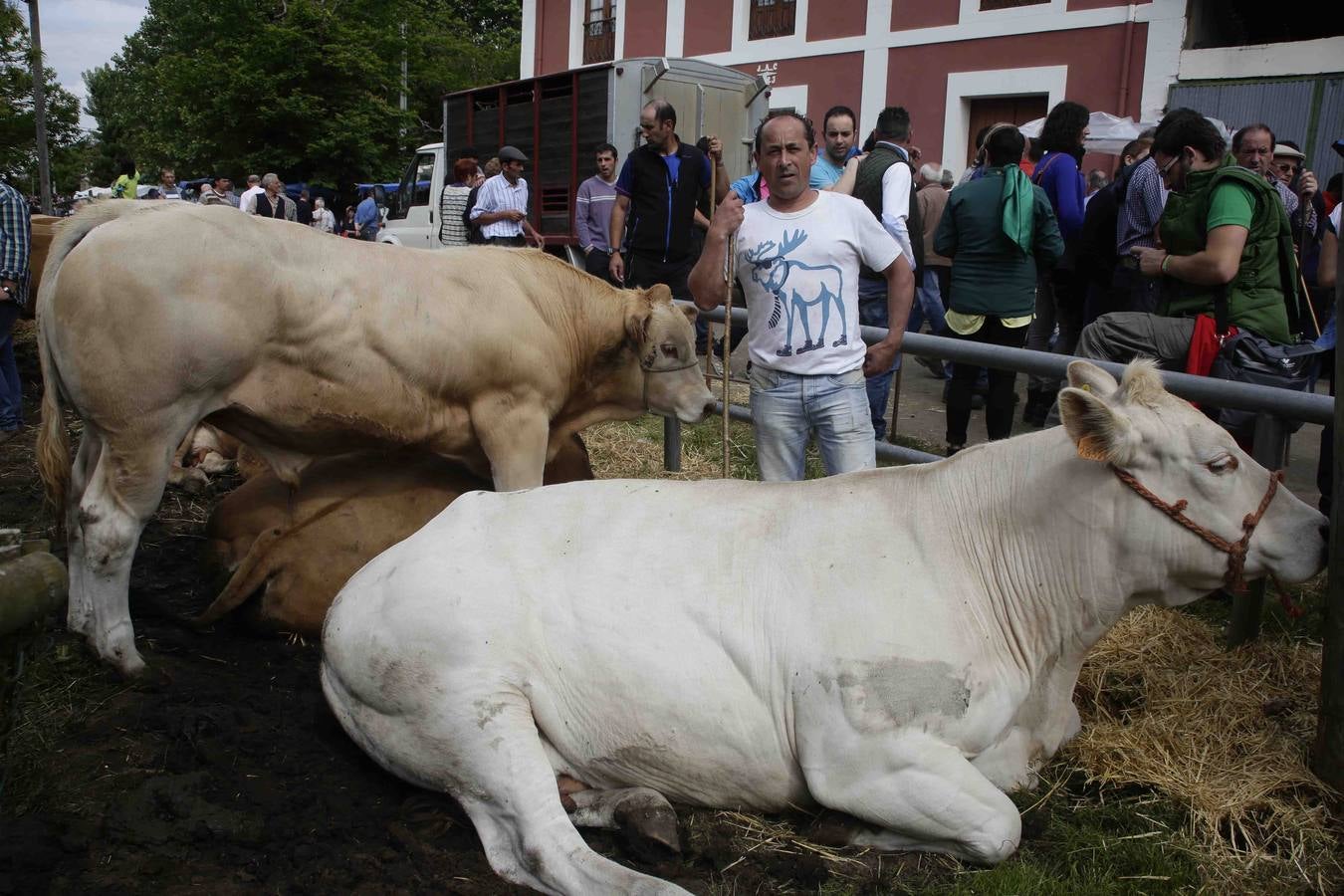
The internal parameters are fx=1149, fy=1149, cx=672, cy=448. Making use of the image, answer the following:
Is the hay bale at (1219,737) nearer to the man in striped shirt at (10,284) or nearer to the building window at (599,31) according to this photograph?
the man in striped shirt at (10,284)

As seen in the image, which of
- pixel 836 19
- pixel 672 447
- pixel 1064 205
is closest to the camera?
pixel 672 447

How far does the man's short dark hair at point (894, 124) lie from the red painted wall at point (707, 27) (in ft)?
58.0

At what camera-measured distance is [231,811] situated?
3246mm

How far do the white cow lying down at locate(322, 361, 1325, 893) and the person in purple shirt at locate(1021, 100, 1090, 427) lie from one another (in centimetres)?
516

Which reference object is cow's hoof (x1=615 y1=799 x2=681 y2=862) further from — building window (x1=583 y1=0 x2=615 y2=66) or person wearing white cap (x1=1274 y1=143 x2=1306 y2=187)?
building window (x1=583 y1=0 x2=615 y2=66)

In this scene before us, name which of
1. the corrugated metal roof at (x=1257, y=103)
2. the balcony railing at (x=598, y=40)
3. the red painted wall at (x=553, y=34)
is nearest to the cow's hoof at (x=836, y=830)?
the corrugated metal roof at (x=1257, y=103)

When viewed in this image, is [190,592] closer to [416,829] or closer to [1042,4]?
[416,829]

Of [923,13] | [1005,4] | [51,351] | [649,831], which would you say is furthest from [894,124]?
[923,13]

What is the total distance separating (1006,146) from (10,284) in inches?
255

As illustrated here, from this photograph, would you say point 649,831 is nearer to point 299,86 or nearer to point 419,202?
point 419,202

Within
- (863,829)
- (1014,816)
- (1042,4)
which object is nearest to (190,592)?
(863,829)

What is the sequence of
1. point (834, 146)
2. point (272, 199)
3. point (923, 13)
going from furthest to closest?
1. point (923, 13)
2. point (272, 199)
3. point (834, 146)

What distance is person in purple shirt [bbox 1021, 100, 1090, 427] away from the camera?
8.20m

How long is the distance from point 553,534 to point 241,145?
33.4 m
